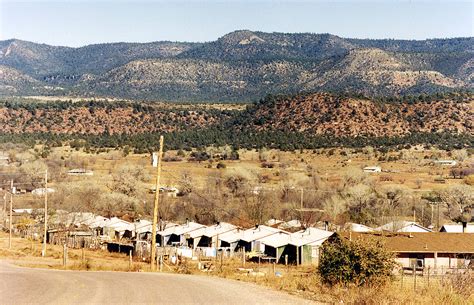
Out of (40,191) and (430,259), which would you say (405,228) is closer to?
(430,259)

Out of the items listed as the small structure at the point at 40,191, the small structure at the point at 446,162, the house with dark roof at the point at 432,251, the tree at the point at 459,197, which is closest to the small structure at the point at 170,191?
the small structure at the point at 40,191

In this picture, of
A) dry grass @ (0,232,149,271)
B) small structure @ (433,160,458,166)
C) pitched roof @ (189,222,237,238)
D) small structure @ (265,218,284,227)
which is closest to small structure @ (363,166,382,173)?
small structure @ (433,160,458,166)

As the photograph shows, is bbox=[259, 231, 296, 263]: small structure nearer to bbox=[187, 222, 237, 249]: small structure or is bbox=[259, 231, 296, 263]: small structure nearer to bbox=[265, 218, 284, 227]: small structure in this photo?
bbox=[187, 222, 237, 249]: small structure

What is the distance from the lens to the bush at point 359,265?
2403cm

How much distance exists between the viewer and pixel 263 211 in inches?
2670

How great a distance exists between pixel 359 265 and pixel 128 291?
7.70m

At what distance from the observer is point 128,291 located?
19953 mm

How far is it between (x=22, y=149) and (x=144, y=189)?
26.7 metres

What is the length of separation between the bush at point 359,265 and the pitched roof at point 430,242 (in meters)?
17.7

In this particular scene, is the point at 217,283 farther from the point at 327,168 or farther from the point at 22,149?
the point at 22,149

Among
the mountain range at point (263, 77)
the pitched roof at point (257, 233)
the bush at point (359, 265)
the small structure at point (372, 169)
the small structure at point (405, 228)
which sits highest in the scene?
the mountain range at point (263, 77)

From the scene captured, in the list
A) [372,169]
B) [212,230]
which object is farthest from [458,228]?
[372,169]

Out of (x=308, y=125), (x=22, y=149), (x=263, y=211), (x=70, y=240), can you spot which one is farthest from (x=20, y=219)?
(x=308, y=125)

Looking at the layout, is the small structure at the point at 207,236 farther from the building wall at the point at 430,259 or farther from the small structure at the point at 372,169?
the small structure at the point at 372,169
